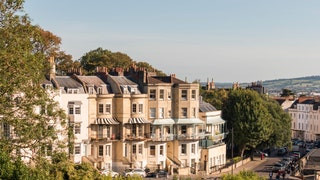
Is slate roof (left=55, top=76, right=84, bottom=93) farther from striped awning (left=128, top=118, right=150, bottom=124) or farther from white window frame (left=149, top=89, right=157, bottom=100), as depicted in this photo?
white window frame (left=149, top=89, right=157, bottom=100)

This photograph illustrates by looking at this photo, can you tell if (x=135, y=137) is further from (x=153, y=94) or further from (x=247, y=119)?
(x=247, y=119)

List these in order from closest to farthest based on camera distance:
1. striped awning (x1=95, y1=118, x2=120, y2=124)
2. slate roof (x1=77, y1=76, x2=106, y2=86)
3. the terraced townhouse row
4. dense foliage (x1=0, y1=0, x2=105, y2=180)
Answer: dense foliage (x1=0, y1=0, x2=105, y2=180), the terraced townhouse row, striped awning (x1=95, y1=118, x2=120, y2=124), slate roof (x1=77, y1=76, x2=106, y2=86)

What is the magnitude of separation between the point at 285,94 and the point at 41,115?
5780 inches

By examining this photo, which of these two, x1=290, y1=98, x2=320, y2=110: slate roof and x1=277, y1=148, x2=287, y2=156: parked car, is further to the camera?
x1=290, y1=98, x2=320, y2=110: slate roof

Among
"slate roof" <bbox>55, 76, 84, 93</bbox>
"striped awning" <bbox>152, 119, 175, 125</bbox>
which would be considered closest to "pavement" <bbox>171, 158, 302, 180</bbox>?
"striped awning" <bbox>152, 119, 175, 125</bbox>

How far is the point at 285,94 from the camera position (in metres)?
174

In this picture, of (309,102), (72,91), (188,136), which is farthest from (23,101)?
(309,102)

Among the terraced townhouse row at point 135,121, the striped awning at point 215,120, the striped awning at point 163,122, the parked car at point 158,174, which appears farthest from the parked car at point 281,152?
the parked car at point 158,174

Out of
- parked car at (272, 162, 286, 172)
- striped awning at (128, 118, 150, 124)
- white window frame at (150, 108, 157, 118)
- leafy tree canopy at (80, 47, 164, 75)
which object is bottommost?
parked car at (272, 162, 286, 172)

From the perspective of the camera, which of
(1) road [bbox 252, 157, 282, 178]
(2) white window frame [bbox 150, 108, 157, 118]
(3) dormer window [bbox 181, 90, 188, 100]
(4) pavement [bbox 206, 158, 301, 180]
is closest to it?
(4) pavement [bbox 206, 158, 301, 180]

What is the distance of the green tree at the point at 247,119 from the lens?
81938 millimetres

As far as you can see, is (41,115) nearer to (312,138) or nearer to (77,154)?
(77,154)

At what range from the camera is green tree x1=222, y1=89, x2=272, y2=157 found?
81.9m

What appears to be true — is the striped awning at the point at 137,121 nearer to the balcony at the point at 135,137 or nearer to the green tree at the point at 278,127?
the balcony at the point at 135,137
